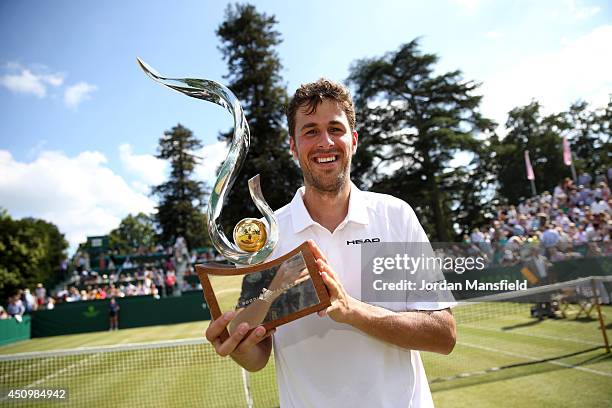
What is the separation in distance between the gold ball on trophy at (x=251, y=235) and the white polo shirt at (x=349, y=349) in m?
0.20

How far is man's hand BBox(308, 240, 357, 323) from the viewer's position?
5.64 feet

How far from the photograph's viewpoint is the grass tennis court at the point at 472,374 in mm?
5930

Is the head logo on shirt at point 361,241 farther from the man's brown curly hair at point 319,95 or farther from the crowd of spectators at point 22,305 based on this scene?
the crowd of spectators at point 22,305

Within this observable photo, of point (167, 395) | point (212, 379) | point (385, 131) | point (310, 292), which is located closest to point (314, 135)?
point (310, 292)

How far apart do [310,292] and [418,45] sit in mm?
33706

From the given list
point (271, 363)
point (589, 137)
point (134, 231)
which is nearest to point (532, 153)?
point (589, 137)

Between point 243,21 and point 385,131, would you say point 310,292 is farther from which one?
point 243,21

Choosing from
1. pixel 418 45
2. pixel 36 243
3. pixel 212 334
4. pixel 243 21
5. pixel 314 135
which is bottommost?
pixel 212 334

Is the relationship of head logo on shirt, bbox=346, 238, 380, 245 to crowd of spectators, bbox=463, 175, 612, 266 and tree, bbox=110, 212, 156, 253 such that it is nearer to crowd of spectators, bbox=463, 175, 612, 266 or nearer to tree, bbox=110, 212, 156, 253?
crowd of spectators, bbox=463, 175, 612, 266

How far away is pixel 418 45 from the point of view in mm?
32000

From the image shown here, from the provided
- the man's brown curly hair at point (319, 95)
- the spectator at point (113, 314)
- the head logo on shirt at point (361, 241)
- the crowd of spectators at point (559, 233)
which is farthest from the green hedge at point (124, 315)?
the man's brown curly hair at point (319, 95)

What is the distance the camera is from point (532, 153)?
1859 inches

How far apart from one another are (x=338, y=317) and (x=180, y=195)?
198 ft

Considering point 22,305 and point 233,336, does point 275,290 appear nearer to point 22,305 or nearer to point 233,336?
point 233,336
